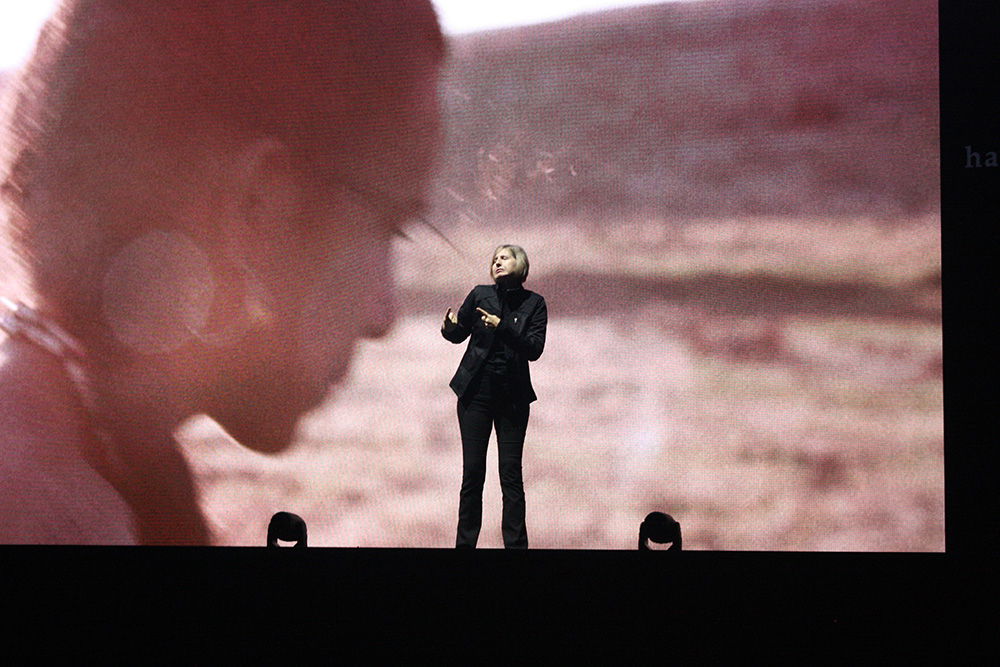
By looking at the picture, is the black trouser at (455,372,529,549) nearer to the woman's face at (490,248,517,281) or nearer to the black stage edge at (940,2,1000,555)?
the woman's face at (490,248,517,281)

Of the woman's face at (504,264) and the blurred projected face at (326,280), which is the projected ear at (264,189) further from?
the woman's face at (504,264)

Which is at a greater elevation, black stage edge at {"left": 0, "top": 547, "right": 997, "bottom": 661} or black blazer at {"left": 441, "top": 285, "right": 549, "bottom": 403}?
black blazer at {"left": 441, "top": 285, "right": 549, "bottom": 403}

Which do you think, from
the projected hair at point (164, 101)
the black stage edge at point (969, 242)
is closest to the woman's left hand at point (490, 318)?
the projected hair at point (164, 101)

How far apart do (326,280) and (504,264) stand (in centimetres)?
68

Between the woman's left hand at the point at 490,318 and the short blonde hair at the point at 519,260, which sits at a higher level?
the short blonde hair at the point at 519,260

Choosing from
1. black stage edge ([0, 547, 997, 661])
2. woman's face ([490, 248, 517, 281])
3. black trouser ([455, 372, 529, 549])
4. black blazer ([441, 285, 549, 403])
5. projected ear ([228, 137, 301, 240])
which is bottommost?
black stage edge ([0, 547, 997, 661])

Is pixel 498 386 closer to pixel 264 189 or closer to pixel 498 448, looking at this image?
pixel 498 448

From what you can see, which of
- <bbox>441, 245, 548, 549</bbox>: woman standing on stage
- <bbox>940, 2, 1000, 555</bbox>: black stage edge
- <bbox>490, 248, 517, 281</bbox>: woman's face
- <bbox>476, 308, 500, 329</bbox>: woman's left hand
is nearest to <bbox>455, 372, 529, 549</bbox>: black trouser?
<bbox>441, 245, 548, 549</bbox>: woman standing on stage

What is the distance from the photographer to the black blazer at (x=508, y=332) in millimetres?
2996

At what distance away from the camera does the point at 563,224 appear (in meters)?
3.14

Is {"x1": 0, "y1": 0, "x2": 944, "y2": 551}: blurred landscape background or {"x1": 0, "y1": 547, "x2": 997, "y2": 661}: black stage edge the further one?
{"x1": 0, "y1": 0, "x2": 944, "y2": 551}: blurred landscape background

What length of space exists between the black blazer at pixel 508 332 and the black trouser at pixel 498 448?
0.05m

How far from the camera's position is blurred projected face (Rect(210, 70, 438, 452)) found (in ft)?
10.4

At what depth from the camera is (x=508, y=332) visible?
298 cm
